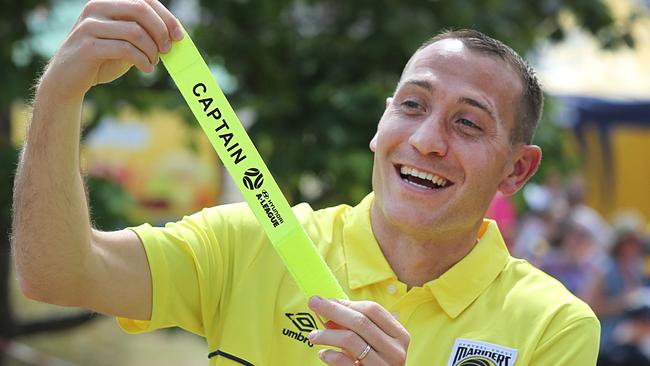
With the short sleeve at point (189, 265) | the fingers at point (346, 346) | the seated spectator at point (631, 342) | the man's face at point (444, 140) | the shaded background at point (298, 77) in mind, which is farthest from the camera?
the seated spectator at point (631, 342)

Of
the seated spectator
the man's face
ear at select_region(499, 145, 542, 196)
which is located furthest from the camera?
the seated spectator

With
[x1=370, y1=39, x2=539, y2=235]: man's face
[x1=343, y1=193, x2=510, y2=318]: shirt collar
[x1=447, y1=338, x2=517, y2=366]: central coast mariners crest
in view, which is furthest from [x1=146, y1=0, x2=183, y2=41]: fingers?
[x1=447, y1=338, x2=517, y2=366]: central coast mariners crest

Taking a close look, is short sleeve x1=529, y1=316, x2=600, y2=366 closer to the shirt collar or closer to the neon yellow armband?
the shirt collar

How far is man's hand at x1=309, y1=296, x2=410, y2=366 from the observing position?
1.98 metres

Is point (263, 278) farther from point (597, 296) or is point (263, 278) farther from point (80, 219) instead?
point (597, 296)

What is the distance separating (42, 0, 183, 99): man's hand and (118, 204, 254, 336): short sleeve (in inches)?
17.8

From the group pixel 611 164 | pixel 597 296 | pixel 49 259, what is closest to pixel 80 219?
pixel 49 259

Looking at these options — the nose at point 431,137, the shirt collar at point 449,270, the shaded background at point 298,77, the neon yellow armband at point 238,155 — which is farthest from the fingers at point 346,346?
the shaded background at point 298,77

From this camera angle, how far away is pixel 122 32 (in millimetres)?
2049

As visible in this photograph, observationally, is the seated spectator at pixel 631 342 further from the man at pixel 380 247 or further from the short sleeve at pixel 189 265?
the short sleeve at pixel 189 265

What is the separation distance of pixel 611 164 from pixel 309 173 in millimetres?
6422

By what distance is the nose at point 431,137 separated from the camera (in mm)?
2424

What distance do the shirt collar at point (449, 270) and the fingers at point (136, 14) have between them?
77 cm

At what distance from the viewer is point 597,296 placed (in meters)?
8.41
